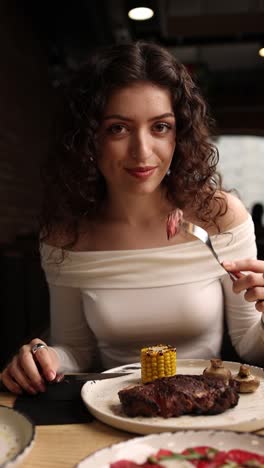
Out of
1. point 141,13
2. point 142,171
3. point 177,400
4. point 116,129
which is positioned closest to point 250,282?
point 177,400

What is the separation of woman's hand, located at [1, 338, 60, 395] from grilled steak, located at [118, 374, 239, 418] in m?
0.27

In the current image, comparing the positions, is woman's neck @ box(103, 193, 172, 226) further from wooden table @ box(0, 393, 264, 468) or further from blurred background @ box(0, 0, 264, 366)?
blurred background @ box(0, 0, 264, 366)

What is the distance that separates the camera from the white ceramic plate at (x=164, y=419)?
0.94 m

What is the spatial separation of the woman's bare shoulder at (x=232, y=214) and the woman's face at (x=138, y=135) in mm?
273

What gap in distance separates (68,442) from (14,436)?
3.8 inches

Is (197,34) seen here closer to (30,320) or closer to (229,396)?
(30,320)

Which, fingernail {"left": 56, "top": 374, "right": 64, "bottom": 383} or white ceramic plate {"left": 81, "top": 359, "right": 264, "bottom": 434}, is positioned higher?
fingernail {"left": 56, "top": 374, "right": 64, "bottom": 383}

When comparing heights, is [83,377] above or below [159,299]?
below

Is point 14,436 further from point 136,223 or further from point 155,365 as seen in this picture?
point 136,223

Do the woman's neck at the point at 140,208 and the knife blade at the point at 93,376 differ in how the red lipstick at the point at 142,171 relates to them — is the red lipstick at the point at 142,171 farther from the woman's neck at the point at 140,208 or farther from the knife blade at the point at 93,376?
the knife blade at the point at 93,376

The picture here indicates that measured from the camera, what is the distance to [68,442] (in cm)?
94

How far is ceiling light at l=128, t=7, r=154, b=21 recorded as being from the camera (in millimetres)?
4363

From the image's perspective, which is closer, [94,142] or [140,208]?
[94,142]

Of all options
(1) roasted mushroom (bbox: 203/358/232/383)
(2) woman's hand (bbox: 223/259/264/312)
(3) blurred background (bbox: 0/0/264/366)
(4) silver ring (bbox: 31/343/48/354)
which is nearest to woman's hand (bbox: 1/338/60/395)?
(4) silver ring (bbox: 31/343/48/354)
